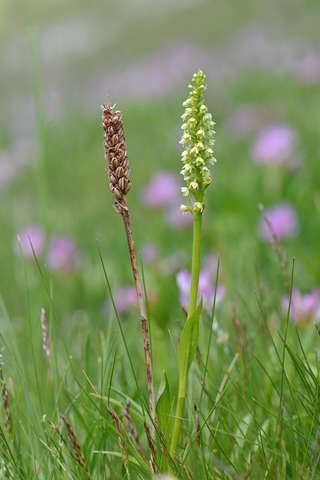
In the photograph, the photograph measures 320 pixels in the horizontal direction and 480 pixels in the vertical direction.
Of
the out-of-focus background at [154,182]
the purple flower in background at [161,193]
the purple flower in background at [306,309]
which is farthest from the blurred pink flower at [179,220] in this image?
the purple flower in background at [306,309]

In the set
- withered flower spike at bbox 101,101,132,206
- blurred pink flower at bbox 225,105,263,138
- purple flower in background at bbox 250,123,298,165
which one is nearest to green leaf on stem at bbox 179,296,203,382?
withered flower spike at bbox 101,101,132,206

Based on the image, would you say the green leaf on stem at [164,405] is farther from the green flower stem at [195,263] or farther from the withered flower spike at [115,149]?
the withered flower spike at [115,149]

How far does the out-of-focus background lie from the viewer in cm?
220

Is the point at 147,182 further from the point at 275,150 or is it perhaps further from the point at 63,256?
the point at 63,256

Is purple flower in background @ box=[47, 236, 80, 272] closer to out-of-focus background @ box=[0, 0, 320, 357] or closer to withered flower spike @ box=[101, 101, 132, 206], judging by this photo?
out-of-focus background @ box=[0, 0, 320, 357]

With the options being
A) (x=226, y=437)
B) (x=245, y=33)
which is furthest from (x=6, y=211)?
(x=245, y=33)

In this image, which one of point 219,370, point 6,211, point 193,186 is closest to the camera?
point 193,186

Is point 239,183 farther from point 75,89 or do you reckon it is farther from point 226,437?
point 75,89

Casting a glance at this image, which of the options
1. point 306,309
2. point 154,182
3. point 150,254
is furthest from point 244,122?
point 306,309

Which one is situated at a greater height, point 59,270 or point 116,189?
point 116,189

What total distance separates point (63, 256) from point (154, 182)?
67 cm

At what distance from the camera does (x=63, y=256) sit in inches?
107

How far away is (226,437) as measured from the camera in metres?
0.96

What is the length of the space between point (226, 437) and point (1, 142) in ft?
21.7
